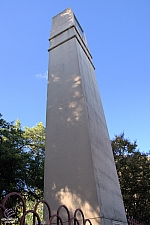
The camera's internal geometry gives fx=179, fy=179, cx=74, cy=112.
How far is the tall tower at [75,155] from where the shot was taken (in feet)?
11.1

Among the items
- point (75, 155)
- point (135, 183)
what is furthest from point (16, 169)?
point (135, 183)

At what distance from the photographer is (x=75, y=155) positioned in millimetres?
3883

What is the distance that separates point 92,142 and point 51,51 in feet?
13.1

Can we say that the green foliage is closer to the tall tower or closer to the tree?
the tall tower

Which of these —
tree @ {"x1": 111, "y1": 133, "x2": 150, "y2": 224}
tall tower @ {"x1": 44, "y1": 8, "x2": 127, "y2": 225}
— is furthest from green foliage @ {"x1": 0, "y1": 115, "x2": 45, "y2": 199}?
tree @ {"x1": 111, "y1": 133, "x2": 150, "y2": 224}

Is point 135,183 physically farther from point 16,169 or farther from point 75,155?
point 75,155

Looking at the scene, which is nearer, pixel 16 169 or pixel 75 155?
pixel 75 155

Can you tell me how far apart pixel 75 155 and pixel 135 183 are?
7901 millimetres

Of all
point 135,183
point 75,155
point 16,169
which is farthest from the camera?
point 135,183

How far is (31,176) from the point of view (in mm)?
8414

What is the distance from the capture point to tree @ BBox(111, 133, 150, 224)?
32.4 ft

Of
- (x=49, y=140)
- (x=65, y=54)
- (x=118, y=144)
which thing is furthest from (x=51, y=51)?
(x=118, y=144)

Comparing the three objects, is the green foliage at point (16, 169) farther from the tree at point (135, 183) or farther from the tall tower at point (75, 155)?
the tree at point (135, 183)

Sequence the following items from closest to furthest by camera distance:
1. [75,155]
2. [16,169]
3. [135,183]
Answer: [75,155] < [16,169] < [135,183]
